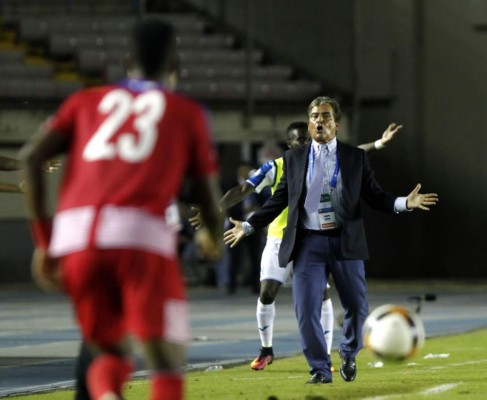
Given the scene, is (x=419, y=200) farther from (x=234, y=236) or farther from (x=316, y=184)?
(x=234, y=236)

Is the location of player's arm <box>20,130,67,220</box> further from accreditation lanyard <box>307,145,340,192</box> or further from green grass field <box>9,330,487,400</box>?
accreditation lanyard <box>307,145,340,192</box>

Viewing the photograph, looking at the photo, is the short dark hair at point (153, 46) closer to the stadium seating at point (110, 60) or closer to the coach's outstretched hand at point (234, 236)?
the coach's outstretched hand at point (234, 236)

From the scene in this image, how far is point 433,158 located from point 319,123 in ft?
73.4

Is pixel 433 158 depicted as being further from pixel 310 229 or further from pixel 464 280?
pixel 310 229

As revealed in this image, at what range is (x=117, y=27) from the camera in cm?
3369

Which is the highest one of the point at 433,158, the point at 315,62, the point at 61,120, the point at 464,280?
the point at 61,120

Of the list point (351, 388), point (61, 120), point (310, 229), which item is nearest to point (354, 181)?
point (310, 229)

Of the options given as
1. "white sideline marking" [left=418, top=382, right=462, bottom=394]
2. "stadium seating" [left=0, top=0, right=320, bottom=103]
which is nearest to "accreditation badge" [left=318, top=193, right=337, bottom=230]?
"white sideline marking" [left=418, top=382, right=462, bottom=394]

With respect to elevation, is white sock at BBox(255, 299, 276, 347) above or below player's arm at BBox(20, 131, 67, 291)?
below

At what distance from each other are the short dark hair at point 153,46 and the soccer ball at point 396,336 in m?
3.61

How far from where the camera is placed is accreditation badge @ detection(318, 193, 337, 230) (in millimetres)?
11648

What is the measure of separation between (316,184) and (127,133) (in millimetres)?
5778

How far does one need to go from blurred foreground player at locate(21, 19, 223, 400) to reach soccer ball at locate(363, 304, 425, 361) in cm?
333

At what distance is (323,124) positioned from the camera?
11703mm
